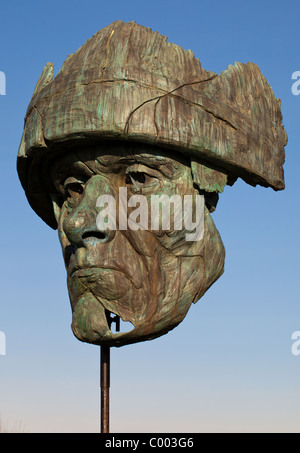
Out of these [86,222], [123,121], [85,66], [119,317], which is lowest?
[119,317]

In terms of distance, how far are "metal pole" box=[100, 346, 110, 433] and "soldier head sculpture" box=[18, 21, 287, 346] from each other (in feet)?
1.49

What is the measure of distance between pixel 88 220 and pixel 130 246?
286 millimetres

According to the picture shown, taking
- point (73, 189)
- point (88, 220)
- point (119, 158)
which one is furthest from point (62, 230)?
point (119, 158)

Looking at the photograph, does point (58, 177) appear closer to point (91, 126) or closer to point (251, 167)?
point (91, 126)

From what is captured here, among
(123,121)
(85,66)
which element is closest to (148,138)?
(123,121)

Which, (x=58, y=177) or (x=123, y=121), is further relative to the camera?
(x=58, y=177)

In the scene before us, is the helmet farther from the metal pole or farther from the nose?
the metal pole

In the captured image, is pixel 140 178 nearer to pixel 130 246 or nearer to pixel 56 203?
pixel 130 246

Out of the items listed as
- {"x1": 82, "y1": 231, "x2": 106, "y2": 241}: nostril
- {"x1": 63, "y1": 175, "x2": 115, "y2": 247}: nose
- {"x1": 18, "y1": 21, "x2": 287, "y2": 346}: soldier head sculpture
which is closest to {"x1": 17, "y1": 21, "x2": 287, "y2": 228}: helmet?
{"x1": 18, "y1": 21, "x2": 287, "y2": 346}: soldier head sculpture

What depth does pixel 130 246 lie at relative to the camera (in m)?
6.09

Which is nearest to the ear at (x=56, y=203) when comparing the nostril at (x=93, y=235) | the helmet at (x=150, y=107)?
the helmet at (x=150, y=107)

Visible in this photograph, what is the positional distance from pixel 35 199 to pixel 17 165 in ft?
1.19

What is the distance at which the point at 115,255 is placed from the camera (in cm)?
602

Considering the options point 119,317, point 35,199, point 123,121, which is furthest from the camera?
point 35,199
